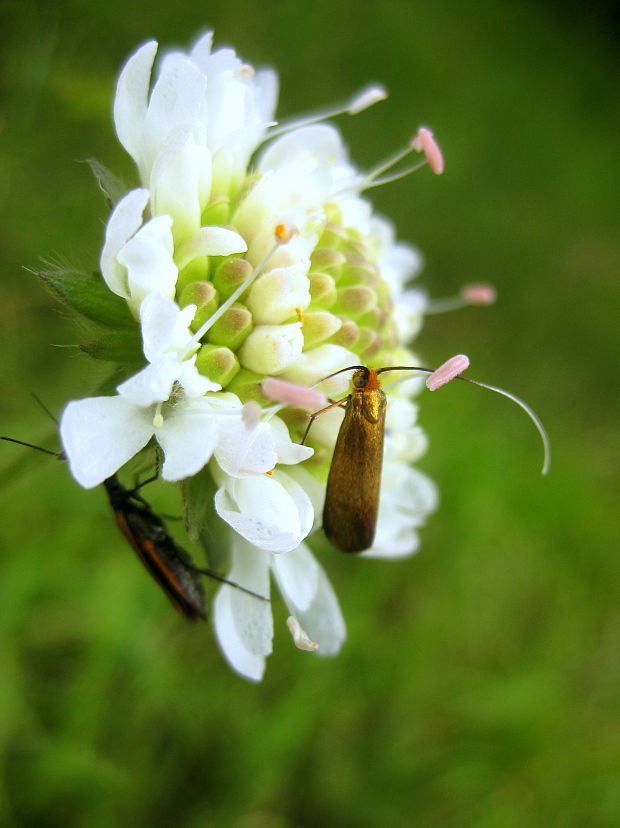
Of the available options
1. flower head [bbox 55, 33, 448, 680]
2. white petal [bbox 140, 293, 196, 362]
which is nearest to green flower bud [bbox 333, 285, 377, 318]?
flower head [bbox 55, 33, 448, 680]

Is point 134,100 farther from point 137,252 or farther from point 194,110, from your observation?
point 137,252

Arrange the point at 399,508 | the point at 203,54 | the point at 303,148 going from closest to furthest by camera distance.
Result: the point at 203,54, the point at 303,148, the point at 399,508

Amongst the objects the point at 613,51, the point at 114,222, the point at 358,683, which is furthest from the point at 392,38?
the point at 114,222

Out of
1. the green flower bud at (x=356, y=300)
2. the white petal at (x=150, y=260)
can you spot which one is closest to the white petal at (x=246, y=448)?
the white petal at (x=150, y=260)

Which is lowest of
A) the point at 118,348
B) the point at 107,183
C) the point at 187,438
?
the point at 187,438

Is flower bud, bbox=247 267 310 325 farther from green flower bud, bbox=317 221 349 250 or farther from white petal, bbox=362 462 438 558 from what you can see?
white petal, bbox=362 462 438 558

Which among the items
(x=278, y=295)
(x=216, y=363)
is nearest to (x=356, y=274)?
(x=278, y=295)

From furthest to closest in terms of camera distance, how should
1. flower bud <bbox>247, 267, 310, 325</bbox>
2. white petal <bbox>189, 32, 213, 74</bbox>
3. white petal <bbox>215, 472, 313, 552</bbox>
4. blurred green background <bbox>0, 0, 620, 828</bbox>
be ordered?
blurred green background <bbox>0, 0, 620, 828</bbox>
white petal <bbox>189, 32, 213, 74</bbox>
flower bud <bbox>247, 267, 310, 325</bbox>
white petal <bbox>215, 472, 313, 552</bbox>

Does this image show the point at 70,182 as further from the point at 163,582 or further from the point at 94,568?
the point at 163,582

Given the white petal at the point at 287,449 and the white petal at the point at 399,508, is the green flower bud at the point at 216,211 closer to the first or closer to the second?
the white petal at the point at 287,449
